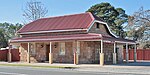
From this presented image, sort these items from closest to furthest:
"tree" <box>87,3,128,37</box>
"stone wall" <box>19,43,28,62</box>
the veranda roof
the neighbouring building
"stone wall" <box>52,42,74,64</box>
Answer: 1. the veranda roof
2. the neighbouring building
3. "stone wall" <box>52,42,74,64</box>
4. "stone wall" <box>19,43,28,62</box>
5. "tree" <box>87,3,128,37</box>

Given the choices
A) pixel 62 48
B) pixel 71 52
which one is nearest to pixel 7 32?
pixel 62 48

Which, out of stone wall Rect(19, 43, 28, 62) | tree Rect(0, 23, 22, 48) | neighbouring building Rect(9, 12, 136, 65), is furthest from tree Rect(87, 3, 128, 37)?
tree Rect(0, 23, 22, 48)

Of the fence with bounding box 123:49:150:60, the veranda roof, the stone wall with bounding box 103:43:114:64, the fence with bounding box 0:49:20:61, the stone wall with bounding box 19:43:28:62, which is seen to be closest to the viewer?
the veranda roof

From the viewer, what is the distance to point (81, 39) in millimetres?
31391

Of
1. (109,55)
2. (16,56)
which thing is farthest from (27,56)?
(109,55)

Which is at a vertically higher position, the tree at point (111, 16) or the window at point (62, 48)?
the tree at point (111, 16)

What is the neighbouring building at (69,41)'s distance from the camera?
109 ft

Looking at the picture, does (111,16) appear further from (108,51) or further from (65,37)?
(65,37)

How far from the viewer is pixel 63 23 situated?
124 ft

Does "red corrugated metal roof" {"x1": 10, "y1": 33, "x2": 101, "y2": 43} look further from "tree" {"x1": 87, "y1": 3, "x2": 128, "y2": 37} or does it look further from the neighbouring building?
"tree" {"x1": 87, "y1": 3, "x2": 128, "y2": 37}

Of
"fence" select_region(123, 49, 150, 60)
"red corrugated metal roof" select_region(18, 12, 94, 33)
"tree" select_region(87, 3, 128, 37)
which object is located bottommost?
"fence" select_region(123, 49, 150, 60)

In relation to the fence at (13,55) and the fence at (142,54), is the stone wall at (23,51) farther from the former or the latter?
the fence at (142,54)

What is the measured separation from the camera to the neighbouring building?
3325 centimetres

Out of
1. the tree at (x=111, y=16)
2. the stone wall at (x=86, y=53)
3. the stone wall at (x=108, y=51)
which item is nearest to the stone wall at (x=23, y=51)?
the stone wall at (x=86, y=53)
